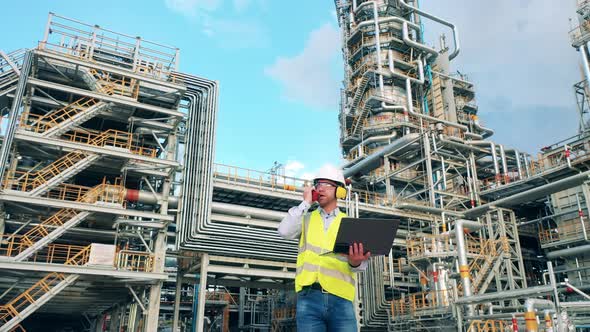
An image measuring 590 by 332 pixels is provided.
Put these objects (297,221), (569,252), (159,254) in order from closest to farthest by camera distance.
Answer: (297,221), (159,254), (569,252)

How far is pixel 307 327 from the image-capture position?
11.5ft

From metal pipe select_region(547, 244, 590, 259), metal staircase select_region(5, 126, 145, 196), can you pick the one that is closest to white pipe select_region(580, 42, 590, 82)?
metal pipe select_region(547, 244, 590, 259)

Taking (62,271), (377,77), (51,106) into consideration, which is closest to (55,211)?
(62,271)

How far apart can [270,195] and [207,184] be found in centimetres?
377

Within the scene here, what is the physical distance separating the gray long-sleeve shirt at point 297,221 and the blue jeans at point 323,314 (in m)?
0.35

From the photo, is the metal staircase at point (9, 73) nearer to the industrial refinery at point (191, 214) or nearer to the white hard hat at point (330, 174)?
the industrial refinery at point (191, 214)

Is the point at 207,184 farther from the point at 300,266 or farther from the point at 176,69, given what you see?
the point at 300,266

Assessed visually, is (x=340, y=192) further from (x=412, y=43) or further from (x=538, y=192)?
(x=412, y=43)

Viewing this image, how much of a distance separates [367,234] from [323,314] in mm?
708

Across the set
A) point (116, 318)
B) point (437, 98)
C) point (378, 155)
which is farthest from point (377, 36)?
point (116, 318)

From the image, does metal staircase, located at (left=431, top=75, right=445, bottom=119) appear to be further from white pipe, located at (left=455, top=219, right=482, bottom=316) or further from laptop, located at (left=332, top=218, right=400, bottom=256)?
laptop, located at (left=332, top=218, right=400, bottom=256)

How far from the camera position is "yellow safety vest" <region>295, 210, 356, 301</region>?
3.64 metres

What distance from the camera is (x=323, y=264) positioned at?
3.68 meters

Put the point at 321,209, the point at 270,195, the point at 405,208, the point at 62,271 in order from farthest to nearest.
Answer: the point at 405,208
the point at 270,195
the point at 62,271
the point at 321,209
